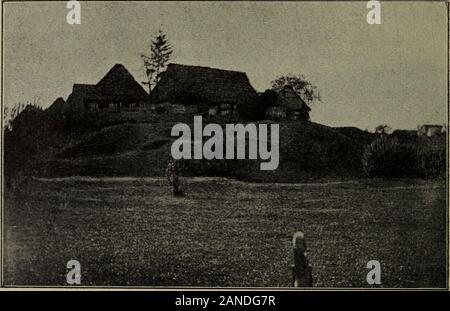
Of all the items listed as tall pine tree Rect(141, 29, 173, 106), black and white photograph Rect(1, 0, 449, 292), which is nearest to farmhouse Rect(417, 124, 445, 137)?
black and white photograph Rect(1, 0, 449, 292)

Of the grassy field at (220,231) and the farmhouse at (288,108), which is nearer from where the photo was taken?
the grassy field at (220,231)

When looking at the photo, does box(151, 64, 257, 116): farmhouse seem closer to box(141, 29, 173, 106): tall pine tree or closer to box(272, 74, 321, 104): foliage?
box(141, 29, 173, 106): tall pine tree

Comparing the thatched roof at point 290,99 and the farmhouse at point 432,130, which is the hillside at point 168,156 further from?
the farmhouse at point 432,130

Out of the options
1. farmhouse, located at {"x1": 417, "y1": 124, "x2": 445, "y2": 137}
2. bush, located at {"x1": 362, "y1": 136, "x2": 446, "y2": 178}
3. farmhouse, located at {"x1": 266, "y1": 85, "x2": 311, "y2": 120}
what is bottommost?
bush, located at {"x1": 362, "y1": 136, "x2": 446, "y2": 178}

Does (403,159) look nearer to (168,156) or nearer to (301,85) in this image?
(301,85)

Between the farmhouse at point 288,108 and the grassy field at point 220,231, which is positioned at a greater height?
the farmhouse at point 288,108

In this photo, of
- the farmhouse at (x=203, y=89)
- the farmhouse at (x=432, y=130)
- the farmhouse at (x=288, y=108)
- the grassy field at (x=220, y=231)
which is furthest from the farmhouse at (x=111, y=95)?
Answer: the farmhouse at (x=432, y=130)

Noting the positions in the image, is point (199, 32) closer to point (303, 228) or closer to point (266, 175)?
point (266, 175)

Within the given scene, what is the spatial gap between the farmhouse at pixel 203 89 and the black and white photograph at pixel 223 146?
0.04ft

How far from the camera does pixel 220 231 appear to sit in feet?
17.3

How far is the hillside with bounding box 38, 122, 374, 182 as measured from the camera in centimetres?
532

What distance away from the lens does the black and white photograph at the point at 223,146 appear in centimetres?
524

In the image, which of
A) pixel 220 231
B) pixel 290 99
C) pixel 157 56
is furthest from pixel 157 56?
pixel 220 231

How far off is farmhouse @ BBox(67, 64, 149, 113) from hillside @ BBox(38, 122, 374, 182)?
0.19 m
